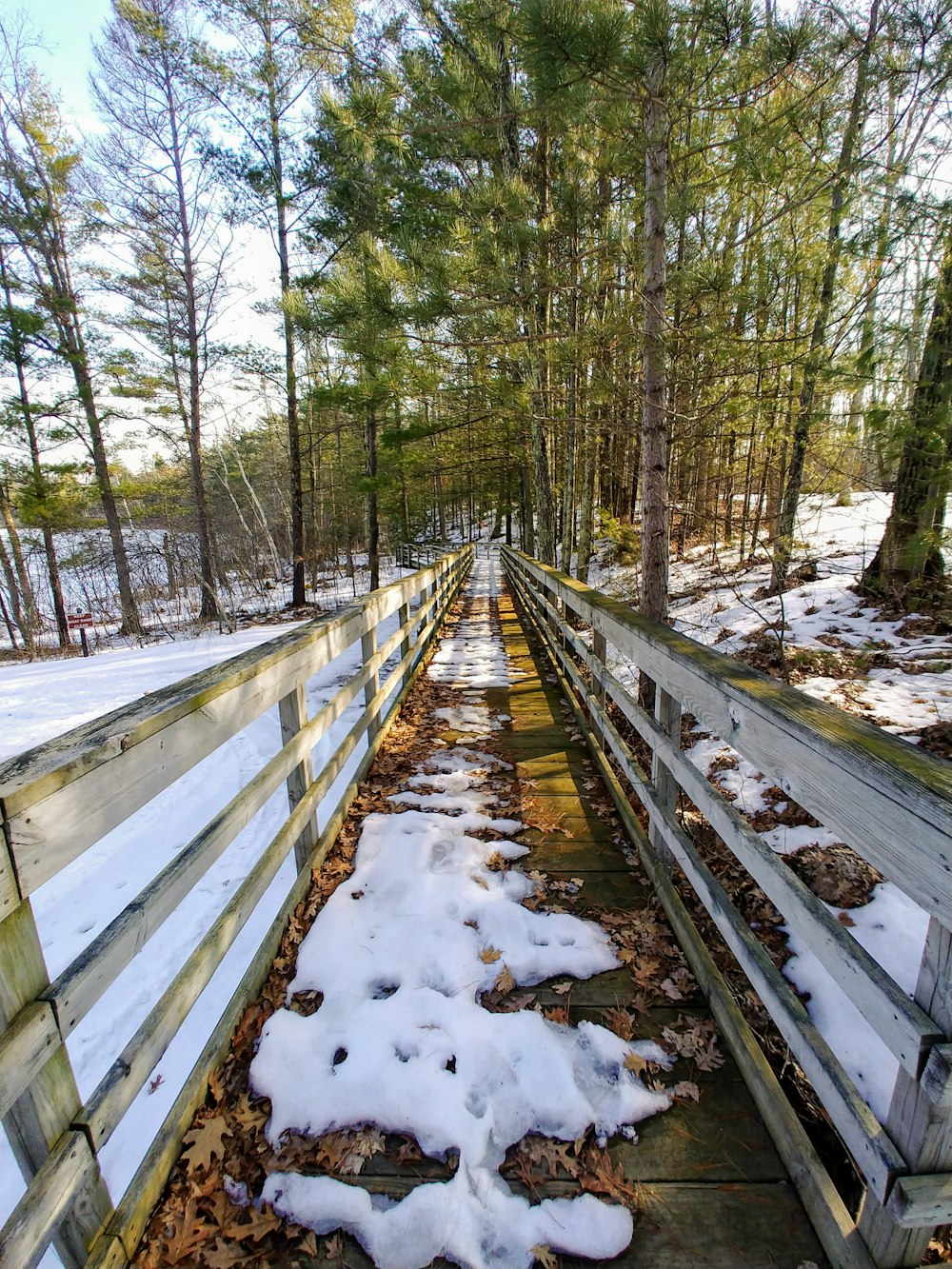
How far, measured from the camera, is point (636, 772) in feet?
8.93

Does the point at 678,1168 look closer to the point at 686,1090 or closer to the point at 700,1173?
the point at 700,1173

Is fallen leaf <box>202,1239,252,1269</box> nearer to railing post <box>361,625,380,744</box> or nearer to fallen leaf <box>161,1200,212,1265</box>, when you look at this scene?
fallen leaf <box>161,1200,212,1265</box>

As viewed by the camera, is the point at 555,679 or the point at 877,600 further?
the point at 877,600

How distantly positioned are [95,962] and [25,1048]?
0.65 feet

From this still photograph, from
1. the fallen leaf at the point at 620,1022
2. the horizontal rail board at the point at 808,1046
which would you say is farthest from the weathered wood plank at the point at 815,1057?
the fallen leaf at the point at 620,1022

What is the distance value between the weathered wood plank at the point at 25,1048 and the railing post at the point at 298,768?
4.81ft

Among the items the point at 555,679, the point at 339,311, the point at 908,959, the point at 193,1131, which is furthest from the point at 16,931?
the point at 339,311

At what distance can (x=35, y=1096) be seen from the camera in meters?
1.06

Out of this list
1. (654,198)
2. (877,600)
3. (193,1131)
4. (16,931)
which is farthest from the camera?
(877,600)

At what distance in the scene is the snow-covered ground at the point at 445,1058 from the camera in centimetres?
139

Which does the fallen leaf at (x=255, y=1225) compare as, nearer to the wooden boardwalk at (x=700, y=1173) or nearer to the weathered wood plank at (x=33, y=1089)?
the weathered wood plank at (x=33, y=1089)

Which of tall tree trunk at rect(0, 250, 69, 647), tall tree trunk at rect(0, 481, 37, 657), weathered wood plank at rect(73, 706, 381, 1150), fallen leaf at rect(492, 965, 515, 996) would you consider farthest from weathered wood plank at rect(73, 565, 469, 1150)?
tall tree trunk at rect(0, 481, 37, 657)

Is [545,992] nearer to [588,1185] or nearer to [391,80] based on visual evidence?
[588,1185]

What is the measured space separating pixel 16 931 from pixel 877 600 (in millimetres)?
8831
